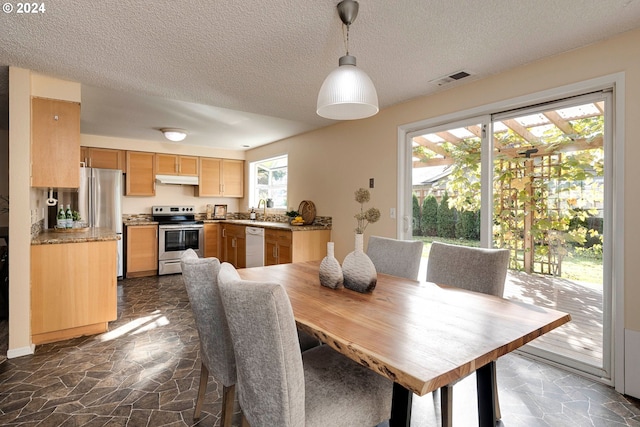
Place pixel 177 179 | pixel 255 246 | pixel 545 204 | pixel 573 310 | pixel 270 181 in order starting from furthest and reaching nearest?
pixel 270 181
pixel 177 179
pixel 255 246
pixel 545 204
pixel 573 310

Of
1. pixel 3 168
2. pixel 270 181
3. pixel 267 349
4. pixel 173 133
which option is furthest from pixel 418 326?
pixel 3 168

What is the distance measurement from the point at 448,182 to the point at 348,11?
1888mm

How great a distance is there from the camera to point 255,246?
4.91 metres

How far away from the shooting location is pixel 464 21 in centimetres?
190

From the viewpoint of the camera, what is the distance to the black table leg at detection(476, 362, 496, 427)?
4.18 feet

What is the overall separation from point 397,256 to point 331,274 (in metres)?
0.74

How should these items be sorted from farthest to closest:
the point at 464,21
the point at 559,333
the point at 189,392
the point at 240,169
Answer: the point at 240,169
the point at 559,333
the point at 189,392
the point at 464,21

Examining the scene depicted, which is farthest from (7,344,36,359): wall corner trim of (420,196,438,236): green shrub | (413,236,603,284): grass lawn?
(413,236,603,284): grass lawn

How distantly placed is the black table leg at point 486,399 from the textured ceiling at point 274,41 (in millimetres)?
1780

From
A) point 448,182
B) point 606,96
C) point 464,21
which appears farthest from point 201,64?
point 606,96

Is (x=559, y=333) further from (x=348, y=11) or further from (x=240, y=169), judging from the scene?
(x=240, y=169)

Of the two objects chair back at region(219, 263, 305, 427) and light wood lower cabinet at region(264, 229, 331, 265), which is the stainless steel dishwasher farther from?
chair back at region(219, 263, 305, 427)

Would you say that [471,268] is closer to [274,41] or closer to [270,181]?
[274,41]

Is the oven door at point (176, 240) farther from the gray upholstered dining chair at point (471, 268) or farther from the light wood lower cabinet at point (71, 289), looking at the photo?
the gray upholstered dining chair at point (471, 268)
